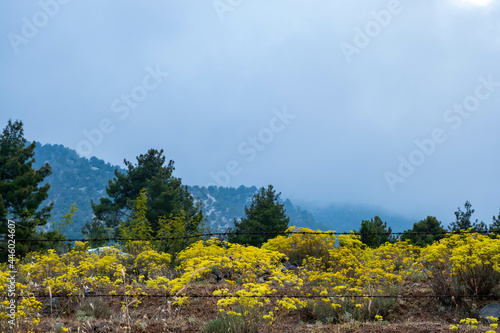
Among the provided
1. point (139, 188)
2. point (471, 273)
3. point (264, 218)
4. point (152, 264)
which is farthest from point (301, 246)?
point (139, 188)

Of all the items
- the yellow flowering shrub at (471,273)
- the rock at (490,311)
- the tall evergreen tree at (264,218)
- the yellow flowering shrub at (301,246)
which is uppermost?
the tall evergreen tree at (264,218)

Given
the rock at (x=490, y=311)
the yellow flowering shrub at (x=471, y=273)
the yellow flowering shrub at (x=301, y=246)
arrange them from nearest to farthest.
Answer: the rock at (x=490, y=311) → the yellow flowering shrub at (x=471, y=273) → the yellow flowering shrub at (x=301, y=246)

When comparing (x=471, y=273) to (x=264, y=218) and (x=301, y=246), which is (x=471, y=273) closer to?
(x=301, y=246)

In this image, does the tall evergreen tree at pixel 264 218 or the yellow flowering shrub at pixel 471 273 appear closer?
the yellow flowering shrub at pixel 471 273

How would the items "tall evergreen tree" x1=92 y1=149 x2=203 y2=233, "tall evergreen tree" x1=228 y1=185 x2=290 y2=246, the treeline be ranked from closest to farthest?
the treeline, "tall evergreen tree" x1=228 y1=185 x2=290 y2=246, "tall evergreen tree" x1=92 y1=149 x2=203 y2=233

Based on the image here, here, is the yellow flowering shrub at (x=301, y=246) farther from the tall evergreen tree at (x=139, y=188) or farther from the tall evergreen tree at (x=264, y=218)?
the tall evergreen tree at (x=139, y=188)

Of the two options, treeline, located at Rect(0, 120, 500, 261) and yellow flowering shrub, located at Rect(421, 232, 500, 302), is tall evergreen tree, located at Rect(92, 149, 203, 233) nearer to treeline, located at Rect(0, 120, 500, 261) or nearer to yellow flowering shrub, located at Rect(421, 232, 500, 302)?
treeline, located at Rect(0, 120, 500, 261)

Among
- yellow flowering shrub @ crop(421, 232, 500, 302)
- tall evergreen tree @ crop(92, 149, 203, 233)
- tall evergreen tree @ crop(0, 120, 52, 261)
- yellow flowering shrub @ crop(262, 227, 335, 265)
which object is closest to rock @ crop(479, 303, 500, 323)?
yellow flowering shrub @ crop(421, 232, 500, 302)

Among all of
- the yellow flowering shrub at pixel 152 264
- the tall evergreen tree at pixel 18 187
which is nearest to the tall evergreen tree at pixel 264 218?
the tall evergreen tree at pixel 18 187

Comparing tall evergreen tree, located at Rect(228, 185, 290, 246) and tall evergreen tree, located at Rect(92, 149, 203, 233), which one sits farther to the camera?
tall evergreen tree, located at Rect(92, 149, 203, 233)

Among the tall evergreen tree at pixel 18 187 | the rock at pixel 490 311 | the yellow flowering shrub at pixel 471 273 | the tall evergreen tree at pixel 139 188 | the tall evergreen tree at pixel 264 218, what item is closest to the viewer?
the rock at pixel 490 311

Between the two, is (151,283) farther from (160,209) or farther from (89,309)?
(160,209)

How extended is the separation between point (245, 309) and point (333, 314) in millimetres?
2290

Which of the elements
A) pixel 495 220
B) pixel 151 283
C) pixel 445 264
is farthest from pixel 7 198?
pixel 495 220
